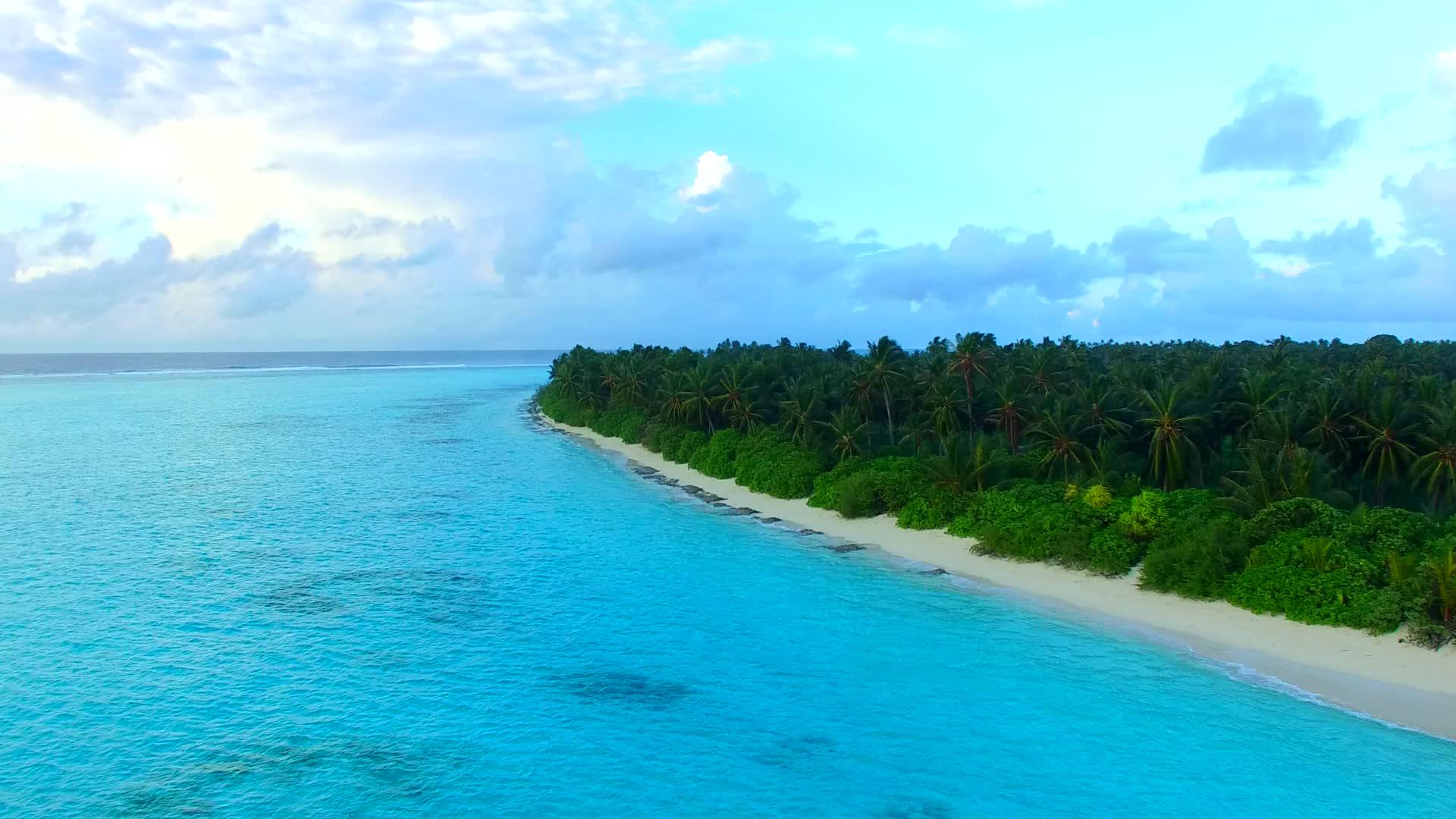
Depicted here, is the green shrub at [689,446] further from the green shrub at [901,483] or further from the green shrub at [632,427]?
the green shrub at [901,483]

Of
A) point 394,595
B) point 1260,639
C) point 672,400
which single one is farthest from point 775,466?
point 1260,639

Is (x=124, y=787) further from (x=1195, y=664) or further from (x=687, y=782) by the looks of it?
(x=1195, y=664)

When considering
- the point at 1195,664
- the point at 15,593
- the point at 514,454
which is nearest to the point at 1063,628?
the point at 1195,664

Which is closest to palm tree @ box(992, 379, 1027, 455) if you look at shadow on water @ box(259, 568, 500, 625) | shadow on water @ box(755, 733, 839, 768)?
shadow on water @ box(259, 568, 500, 625)

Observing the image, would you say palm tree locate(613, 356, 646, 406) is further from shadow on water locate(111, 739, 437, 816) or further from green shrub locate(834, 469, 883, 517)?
shadow on water locate(111, 739, 437, 816)

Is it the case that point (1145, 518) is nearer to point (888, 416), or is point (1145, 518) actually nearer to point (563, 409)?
point (888, 416)
